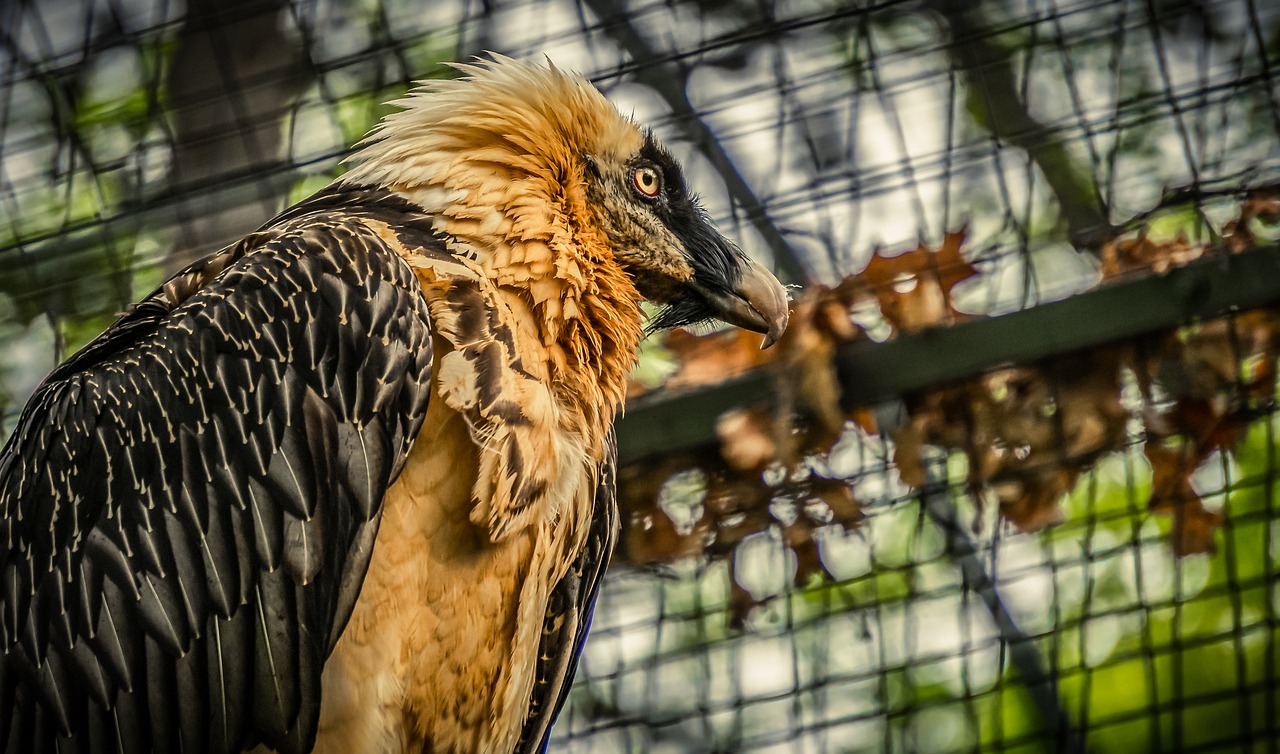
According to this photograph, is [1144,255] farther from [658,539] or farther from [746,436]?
[658,539]

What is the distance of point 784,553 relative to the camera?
16.5 ft

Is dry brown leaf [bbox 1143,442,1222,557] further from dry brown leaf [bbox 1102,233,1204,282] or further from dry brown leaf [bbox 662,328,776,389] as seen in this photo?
dry brown leaf [bbox 662,328,776,389]

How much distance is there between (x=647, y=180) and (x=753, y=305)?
17.7 inches

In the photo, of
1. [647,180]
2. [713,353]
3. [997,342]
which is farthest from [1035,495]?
[647,180]

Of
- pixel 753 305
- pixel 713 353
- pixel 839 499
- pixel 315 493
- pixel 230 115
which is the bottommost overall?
pixel 315 493

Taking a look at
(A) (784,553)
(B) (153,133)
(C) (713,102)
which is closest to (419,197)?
(C) (713,102)

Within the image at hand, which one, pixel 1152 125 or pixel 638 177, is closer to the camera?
pixel 638 177

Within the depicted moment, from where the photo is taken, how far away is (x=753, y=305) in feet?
12.1

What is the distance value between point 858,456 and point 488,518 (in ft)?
7.11

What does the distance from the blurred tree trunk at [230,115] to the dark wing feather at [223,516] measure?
2.44 metres

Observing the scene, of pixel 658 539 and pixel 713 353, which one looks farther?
pixel 658 539

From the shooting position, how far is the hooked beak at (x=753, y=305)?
144 inches

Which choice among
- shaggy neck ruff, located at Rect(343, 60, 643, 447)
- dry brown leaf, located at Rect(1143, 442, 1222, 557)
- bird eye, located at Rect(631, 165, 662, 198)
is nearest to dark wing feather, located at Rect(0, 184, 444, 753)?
shaggy neck ruff, located at Rect(343, 60, 643, 447)

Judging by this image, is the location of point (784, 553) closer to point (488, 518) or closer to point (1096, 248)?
point (1096, 248)
